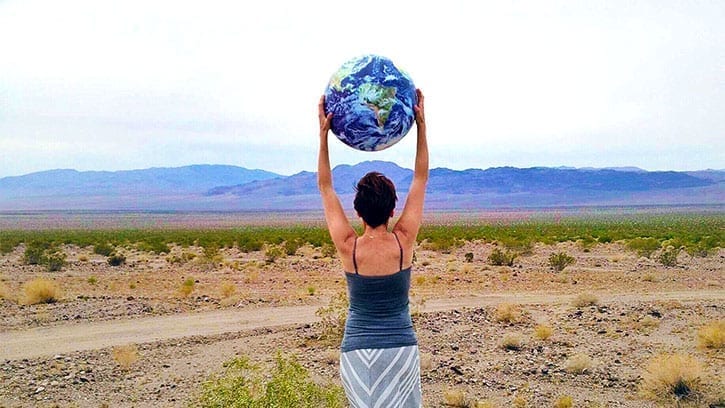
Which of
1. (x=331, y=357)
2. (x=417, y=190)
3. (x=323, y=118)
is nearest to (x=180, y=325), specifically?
(x=331, y=357)

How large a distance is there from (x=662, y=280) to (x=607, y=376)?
13.4 m

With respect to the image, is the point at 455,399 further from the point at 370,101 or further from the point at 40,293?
the point at 40,293

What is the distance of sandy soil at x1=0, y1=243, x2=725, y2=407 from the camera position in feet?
31.0

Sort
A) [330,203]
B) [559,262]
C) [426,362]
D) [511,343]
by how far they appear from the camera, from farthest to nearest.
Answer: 1. [559,262]
2. [511,343]
3. [426,362]
4. [330,203]

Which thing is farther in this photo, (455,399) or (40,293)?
(40,293)

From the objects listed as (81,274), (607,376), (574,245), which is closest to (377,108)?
(607,376)

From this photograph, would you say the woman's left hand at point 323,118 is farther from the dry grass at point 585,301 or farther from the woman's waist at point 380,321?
the dry grass at point 585,301

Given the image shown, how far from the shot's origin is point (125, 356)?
35.6 ft

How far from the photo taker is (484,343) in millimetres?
11898

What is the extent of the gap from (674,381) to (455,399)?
294cm

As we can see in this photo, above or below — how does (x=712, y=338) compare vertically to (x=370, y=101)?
below

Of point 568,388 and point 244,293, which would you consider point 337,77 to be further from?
point 244,293

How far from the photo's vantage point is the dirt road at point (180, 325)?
1246cm

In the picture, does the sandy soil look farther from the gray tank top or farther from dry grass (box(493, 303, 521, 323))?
the gray tank top
